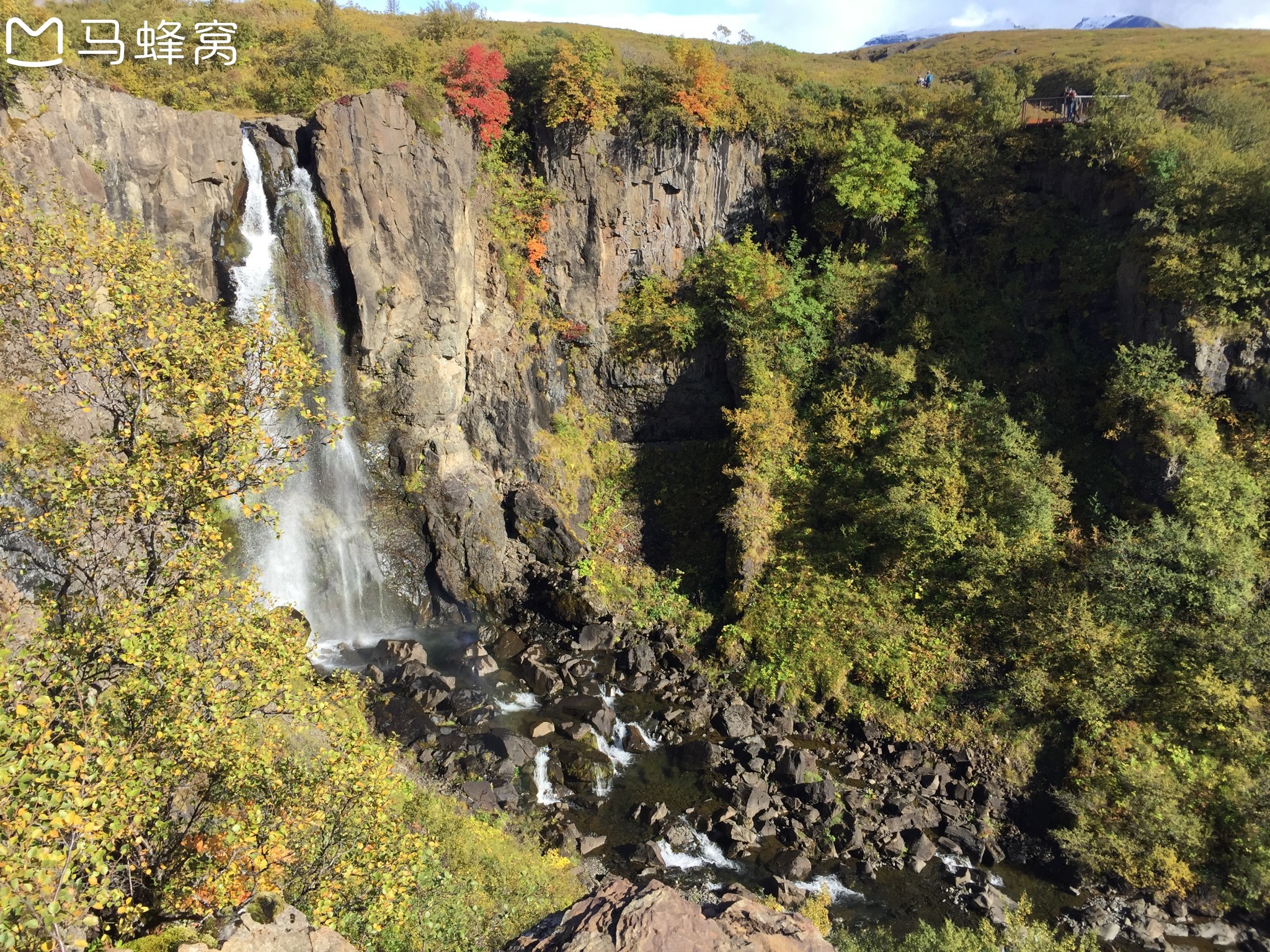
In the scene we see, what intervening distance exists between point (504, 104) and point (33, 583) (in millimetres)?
23207

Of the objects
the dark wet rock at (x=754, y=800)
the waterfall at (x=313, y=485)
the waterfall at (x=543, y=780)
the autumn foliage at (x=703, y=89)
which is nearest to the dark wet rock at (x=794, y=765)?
the dark wet rock at (x=754, y=800)

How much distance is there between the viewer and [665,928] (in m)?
6.20

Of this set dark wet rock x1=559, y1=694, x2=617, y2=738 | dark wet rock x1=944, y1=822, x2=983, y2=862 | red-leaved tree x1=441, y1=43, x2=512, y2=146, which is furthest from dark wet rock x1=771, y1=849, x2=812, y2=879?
red-leaved tree x1=441, y1=43, x2=512, y2=146

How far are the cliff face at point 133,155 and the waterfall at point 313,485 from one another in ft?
2.72

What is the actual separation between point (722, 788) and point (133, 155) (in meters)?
23.6

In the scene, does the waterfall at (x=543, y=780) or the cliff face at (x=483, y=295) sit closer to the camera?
the waterfall at (x=543, y=780)

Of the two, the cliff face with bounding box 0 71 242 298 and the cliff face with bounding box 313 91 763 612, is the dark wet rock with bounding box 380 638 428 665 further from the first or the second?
the cliff face with bounding box 0 71 242 298

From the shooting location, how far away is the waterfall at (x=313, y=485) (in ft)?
70.6

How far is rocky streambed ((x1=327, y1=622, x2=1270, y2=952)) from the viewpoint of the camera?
15.3 meters

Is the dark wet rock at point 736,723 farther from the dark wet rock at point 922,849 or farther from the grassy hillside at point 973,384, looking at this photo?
the dark wet rock at point 922,849

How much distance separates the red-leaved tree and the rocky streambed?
19.0 meters

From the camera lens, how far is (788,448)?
1003 inches

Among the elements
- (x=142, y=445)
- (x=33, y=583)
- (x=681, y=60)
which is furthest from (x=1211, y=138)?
(x=33, y=583)

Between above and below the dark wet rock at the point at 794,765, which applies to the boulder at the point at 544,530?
above
